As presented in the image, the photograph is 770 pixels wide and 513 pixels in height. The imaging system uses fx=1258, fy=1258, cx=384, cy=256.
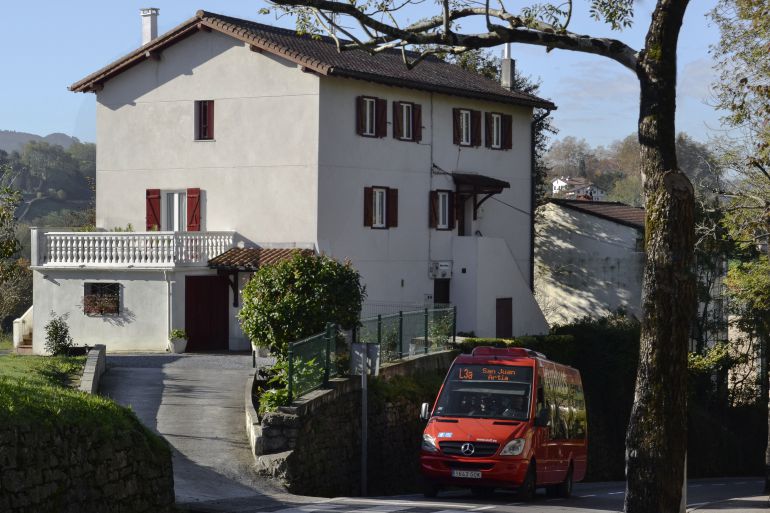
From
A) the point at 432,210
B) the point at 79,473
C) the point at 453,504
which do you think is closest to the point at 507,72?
the point at 432,210

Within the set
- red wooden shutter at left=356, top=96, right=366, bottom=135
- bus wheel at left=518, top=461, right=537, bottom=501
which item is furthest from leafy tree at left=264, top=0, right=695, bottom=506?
red wooden shutter at left=356, top=96, right=366, bottom=135

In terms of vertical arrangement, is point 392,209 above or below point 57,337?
above

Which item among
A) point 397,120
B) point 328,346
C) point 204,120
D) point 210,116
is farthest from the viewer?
point 397,120

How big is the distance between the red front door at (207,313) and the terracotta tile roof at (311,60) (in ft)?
23.6

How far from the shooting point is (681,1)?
12461mm

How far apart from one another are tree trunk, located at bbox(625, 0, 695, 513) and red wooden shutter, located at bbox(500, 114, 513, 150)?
3420cm

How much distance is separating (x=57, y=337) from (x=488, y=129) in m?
18.7

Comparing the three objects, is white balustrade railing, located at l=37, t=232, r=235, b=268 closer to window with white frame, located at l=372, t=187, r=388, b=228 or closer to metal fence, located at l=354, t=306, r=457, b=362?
window with white frame, located at l=372, t=187, r=388, b=228

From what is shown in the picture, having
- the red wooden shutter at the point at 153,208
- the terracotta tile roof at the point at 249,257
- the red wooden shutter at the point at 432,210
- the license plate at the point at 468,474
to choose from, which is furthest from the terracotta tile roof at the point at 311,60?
the license plate at the point at 468,474

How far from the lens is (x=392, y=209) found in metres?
41.3

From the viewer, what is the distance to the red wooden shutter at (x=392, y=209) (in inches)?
1624

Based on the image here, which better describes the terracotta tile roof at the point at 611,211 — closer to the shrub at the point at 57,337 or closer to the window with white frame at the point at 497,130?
the window with white frame at the point at 497,130

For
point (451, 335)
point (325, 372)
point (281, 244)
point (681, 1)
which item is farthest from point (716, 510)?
point (281, 244)

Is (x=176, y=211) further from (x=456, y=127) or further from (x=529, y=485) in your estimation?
(x=529, y=485)
